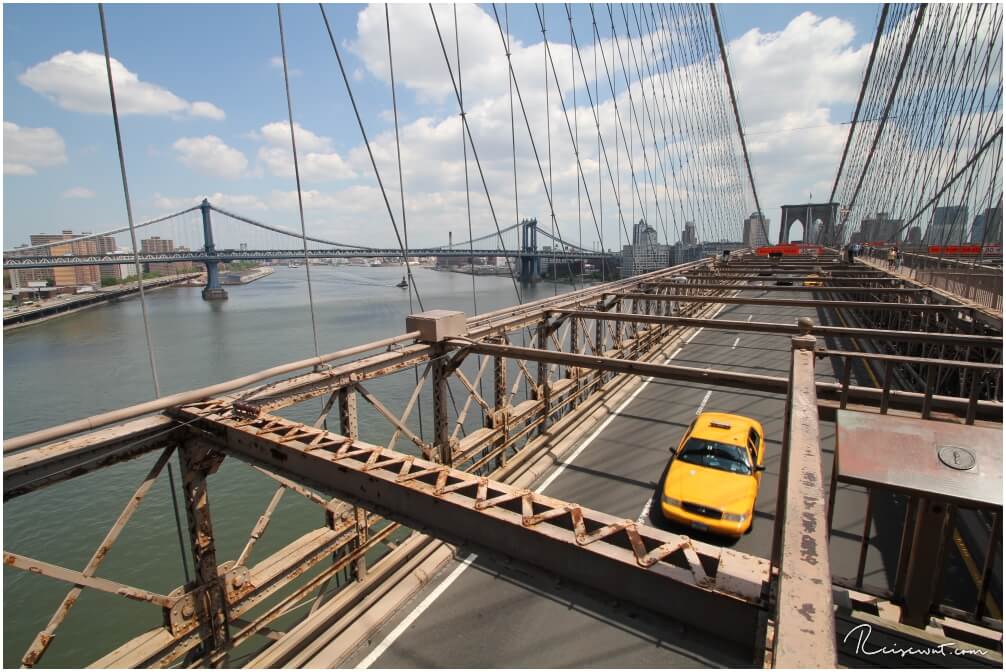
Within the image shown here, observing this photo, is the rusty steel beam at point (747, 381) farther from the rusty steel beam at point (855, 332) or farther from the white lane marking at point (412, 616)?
the white lane marking at point (412, 616)

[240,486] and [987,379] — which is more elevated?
[987,379]

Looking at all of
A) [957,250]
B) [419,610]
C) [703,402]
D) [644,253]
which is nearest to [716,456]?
[419,610]

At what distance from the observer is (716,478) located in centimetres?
909

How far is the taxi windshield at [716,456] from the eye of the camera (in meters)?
9.33

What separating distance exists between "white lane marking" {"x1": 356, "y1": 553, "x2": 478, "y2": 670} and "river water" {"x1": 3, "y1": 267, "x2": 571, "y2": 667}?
9776mm

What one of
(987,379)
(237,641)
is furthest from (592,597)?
(987,379)

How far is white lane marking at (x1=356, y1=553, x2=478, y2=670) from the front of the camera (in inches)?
250

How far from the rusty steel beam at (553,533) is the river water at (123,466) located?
1305 centimetres

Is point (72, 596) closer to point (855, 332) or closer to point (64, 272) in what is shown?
point (855, 332)

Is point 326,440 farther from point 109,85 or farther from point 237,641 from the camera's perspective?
point 109,85

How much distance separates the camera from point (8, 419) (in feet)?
77.9

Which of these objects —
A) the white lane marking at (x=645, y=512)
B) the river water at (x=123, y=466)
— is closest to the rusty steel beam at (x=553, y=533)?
the white lane marking at (x=645, y=512)

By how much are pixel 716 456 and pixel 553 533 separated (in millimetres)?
7583

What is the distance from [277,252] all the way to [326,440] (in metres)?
62.3
